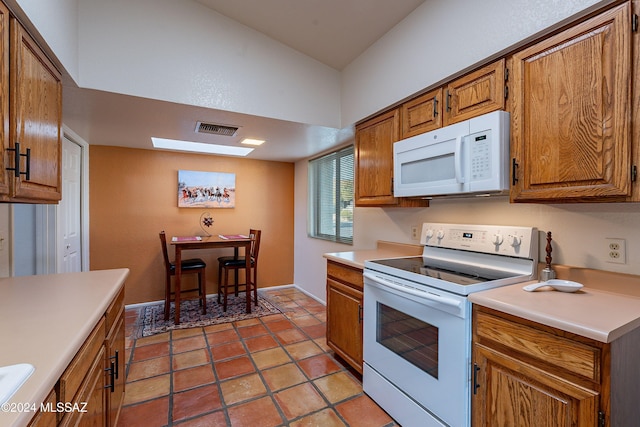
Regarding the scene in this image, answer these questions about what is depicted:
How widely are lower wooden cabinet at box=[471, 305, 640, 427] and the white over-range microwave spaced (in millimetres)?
710

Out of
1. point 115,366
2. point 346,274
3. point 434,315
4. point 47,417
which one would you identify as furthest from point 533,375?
point 115,366

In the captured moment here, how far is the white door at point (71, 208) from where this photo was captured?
2.89 meters

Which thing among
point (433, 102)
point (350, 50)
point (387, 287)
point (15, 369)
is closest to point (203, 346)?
point (387, 287)

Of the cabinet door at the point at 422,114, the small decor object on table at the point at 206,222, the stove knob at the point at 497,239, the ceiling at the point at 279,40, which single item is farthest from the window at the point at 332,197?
the stove knob at the point at 497,239

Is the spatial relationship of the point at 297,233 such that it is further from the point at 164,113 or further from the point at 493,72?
the point at 493,72

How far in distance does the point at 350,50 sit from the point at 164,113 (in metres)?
1.69

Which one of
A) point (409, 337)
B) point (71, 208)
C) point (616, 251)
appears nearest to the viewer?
point (616, 251)

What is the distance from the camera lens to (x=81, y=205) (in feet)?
11.3

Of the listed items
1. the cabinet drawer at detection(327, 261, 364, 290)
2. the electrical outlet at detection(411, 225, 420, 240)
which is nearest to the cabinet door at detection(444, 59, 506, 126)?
the electrical outlet at detection(411, 225, 420, 240)

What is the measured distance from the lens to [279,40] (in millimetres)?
2578

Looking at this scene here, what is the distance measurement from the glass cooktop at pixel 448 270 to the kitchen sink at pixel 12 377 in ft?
5.28

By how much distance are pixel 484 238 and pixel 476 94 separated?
0.87 meters

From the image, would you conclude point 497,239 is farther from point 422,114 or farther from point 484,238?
point 422,114

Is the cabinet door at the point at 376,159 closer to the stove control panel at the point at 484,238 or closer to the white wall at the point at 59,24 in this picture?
the stove control panel at the point at 484,238
